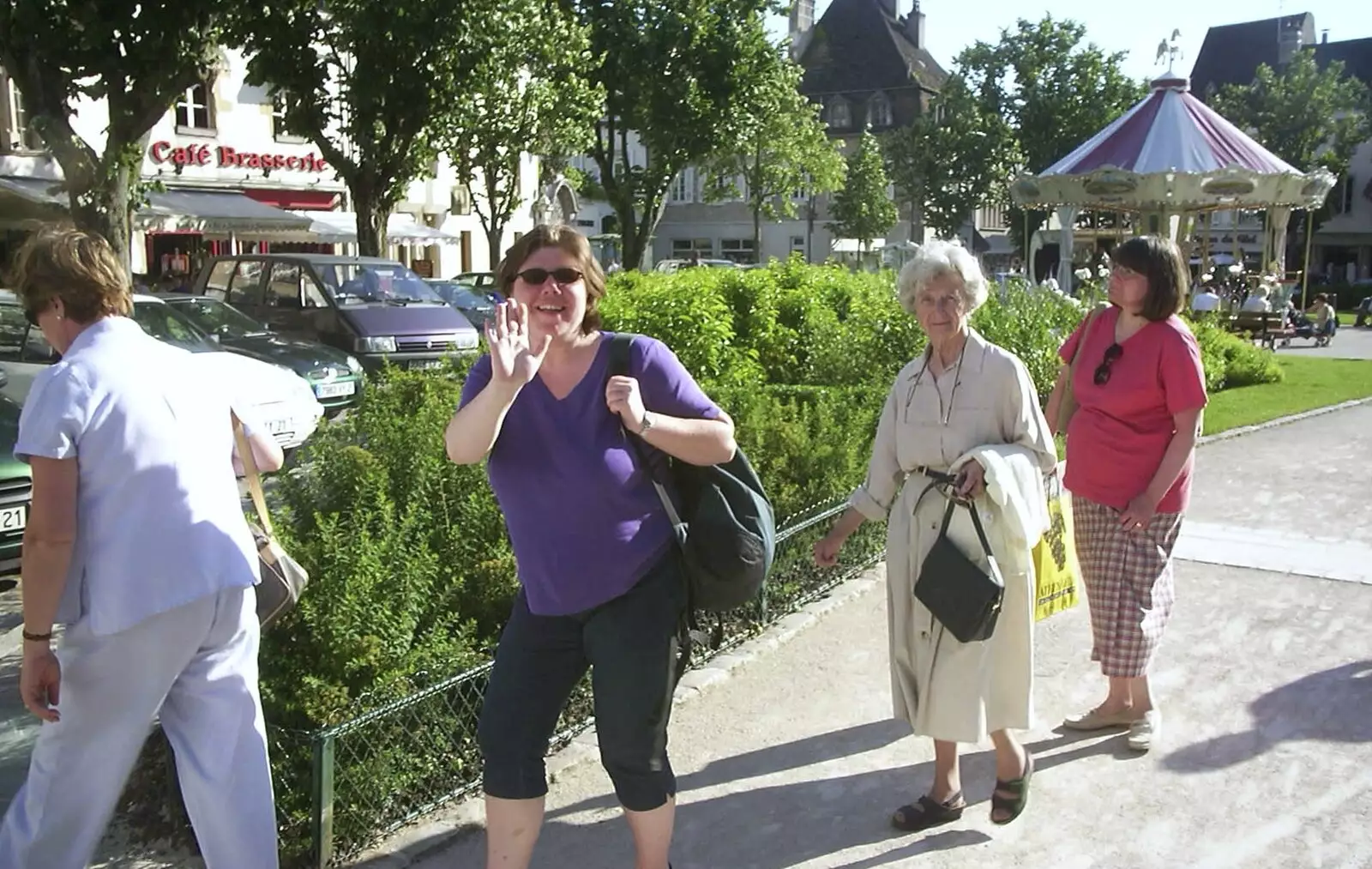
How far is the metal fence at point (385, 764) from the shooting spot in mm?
3484

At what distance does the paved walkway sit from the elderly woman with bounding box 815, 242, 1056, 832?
0.78 feet

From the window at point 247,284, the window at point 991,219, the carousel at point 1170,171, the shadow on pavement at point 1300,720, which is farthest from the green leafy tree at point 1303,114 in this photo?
the shadow on pavement at point 1300,720

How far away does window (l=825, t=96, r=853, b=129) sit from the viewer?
70.5 m

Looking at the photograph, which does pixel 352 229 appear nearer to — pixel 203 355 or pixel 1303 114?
pixel 203 355

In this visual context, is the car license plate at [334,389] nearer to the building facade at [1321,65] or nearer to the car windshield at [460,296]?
the car windshield at [460,296]

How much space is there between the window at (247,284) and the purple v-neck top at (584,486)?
13.0 metres

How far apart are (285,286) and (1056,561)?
40.8ft

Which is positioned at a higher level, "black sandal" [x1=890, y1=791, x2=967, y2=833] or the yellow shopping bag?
the yellow shopping bag

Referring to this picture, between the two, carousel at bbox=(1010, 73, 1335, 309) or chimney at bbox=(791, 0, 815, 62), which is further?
chimney at bbox=(791, 0, 815, 62)

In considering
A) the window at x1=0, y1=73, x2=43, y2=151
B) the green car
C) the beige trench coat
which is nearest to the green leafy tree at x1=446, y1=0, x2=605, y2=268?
the window at x1=0, y1=73, x2=43, y2=151

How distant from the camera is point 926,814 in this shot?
3775mm

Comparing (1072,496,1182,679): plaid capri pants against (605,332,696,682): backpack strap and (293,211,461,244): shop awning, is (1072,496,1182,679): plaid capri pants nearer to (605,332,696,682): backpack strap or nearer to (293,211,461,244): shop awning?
(605,332,696,682): backpack strap

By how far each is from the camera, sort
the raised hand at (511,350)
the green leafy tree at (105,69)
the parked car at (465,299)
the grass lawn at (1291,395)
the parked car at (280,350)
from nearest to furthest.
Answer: the raised hand at (511,350), the parked car at (280,350), the grass lawn at (1291,395), the green leafy tree at (105,69), the parked car at (465,299)

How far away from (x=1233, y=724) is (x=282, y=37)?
17.9 m
